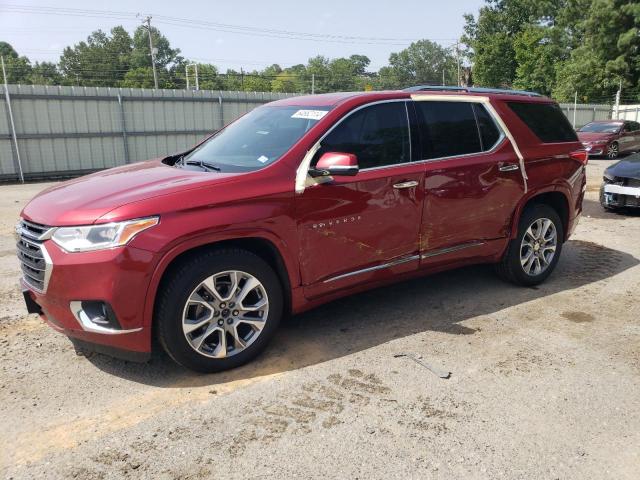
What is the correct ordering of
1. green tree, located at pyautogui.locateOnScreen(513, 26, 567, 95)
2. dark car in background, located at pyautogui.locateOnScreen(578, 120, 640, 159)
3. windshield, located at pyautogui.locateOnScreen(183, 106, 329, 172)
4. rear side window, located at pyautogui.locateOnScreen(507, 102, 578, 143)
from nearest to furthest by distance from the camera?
1. windshield, located at pyautogui.locateOnScreen(183, 106, 329, 172)
2. rear side window, located at pyautogui.locateOnScreen(507, 102, 578, 143)
3. dark car in background, located at pyautogui.locateOnScreen(578, 120, 640, 159)
4. green tree, located at pyautogui.locateOnScreen(513, 26, 567, 95)

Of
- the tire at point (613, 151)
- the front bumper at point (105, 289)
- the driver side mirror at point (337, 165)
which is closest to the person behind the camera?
the front bumper at point (105, 289)

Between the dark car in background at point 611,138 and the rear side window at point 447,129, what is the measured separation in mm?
16971

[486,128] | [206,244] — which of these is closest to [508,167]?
[486,128]

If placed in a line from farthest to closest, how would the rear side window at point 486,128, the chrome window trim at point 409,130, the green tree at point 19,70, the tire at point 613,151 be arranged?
the green tree at point 19,70
the tire at point 613,151
the rear side window at point 486,128
the chrome window trim at point 409,130

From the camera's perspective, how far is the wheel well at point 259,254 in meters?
3.29

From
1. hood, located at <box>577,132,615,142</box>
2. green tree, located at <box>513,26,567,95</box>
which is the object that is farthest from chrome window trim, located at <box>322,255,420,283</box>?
green tree, located at <box>513,26,567,95</box>

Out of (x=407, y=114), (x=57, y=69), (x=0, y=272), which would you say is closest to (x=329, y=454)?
(x=407, y=114)

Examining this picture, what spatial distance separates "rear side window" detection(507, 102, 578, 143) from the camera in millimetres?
5071

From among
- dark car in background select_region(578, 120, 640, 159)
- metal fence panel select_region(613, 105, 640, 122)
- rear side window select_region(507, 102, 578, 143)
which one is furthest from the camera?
metal fence panel select_region(613, 105, 640, 122)

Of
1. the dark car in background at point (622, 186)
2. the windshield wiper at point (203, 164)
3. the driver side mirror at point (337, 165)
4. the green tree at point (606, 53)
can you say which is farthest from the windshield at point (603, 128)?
the windshield wiper at point (203, 164)

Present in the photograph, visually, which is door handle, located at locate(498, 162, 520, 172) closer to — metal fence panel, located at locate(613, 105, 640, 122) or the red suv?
the red suv

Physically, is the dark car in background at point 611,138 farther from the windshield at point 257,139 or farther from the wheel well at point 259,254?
the wheel well at point 259,254

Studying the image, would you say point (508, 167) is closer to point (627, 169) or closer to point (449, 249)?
point (449, 249)

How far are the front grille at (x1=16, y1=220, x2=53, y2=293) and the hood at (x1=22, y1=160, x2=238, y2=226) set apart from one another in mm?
60
